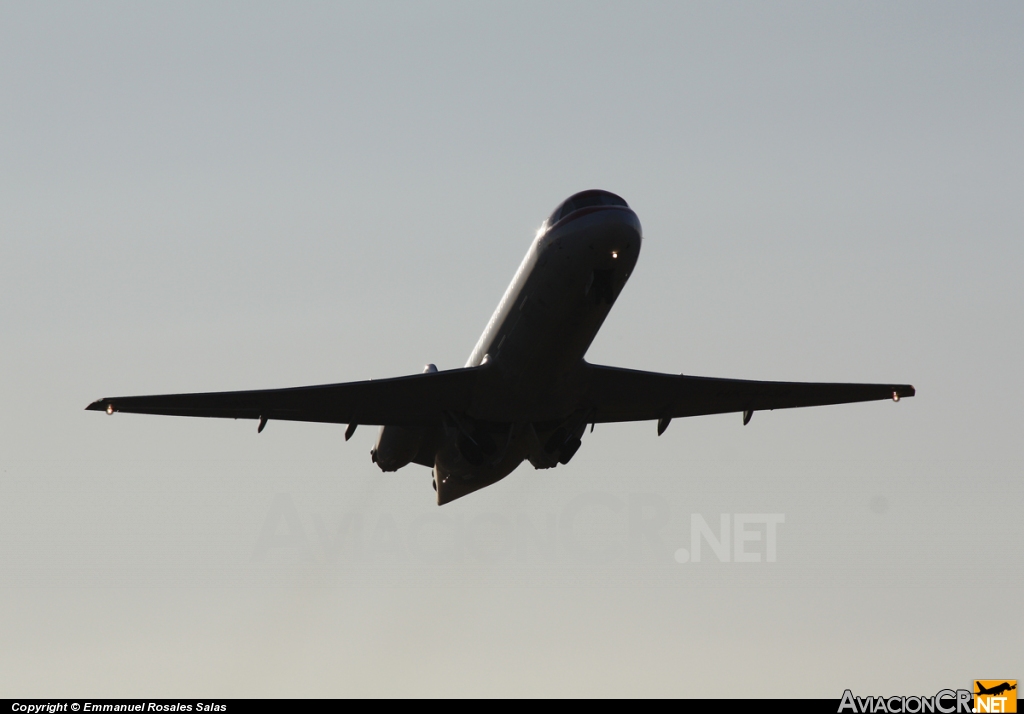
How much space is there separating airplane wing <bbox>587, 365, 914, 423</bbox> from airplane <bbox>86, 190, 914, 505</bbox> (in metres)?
0.05

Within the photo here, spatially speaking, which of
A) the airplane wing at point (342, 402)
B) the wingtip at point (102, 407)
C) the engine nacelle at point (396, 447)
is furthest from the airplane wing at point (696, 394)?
the wingtip at point (102, 407)

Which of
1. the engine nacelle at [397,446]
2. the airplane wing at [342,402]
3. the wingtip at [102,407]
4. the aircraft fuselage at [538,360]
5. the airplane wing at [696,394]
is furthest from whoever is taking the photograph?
the engine nacelle at [397,446]

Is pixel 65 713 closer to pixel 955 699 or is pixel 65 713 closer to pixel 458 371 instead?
pixel 458 371

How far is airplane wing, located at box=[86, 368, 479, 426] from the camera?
47812 mm

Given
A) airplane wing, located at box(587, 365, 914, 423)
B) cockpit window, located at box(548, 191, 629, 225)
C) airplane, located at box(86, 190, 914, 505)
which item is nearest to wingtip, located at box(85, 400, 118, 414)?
airplane, located at box(86, 190, 914, 505)

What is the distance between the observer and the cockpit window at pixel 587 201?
44.0 metres

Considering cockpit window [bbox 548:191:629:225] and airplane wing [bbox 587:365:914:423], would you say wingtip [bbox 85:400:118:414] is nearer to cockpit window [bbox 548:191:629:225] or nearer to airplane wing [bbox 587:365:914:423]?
cockpit window [bbox 548:191:629:225]

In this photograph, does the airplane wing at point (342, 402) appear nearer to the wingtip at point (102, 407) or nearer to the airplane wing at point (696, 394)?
the wingtip at point (102, 407)

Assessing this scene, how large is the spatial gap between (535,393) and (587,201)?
7.23 meters

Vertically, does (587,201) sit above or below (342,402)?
above

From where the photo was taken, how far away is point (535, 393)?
47562 mm

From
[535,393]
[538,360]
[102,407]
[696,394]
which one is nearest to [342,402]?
[535,393]

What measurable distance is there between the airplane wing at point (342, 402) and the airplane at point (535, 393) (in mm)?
48

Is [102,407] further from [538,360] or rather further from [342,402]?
[538,360]
